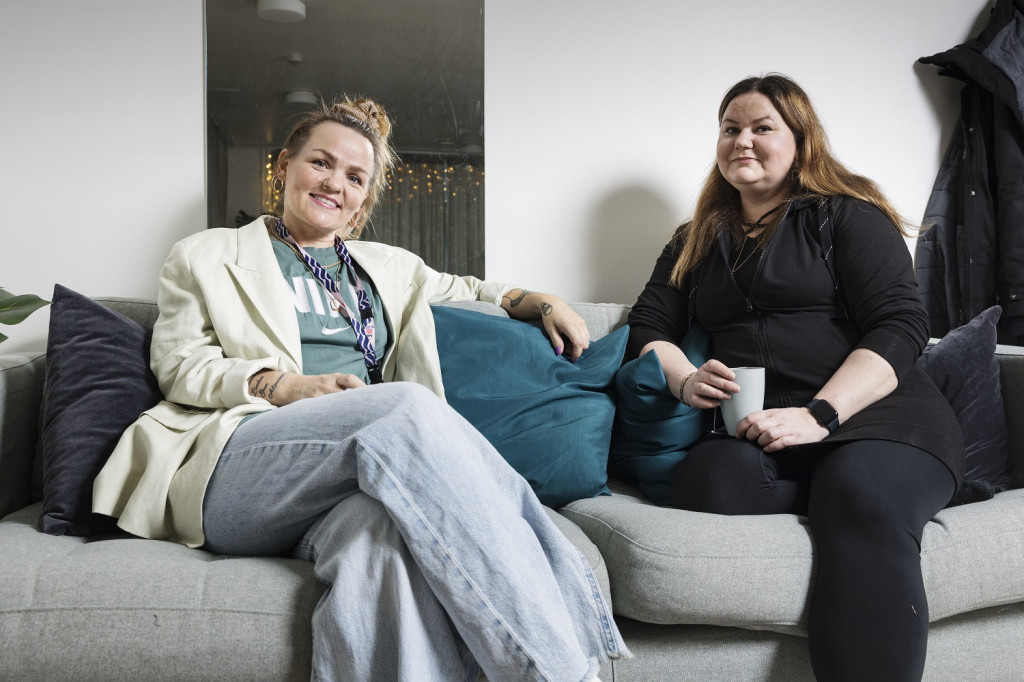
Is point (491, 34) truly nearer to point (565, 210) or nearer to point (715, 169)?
point (565, 210)

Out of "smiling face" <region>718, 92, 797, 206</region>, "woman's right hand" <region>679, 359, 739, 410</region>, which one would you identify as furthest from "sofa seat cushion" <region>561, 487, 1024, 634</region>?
"smiling face" <region>718, 92, 797, 206</region>

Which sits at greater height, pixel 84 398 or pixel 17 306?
pixel 17 306

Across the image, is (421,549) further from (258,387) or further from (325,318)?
(325,318)

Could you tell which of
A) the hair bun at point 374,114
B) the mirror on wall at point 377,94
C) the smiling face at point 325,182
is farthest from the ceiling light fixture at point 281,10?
the smiling face at point 325,182

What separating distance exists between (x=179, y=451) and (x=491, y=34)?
1.51 m

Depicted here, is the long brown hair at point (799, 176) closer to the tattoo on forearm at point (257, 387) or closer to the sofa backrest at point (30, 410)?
the sofa backrest at point (30, 410)

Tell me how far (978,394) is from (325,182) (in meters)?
1.51

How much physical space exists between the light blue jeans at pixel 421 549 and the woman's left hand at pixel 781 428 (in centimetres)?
51

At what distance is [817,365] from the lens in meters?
1.66

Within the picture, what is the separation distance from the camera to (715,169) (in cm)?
204

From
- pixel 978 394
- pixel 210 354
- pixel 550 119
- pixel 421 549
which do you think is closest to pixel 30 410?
pixel 210 354

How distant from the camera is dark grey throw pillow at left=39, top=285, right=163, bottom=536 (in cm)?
137

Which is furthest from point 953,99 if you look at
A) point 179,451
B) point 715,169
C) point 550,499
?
point 179,451

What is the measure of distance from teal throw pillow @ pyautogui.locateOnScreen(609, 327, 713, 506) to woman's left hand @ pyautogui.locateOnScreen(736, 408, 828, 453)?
192 mm
